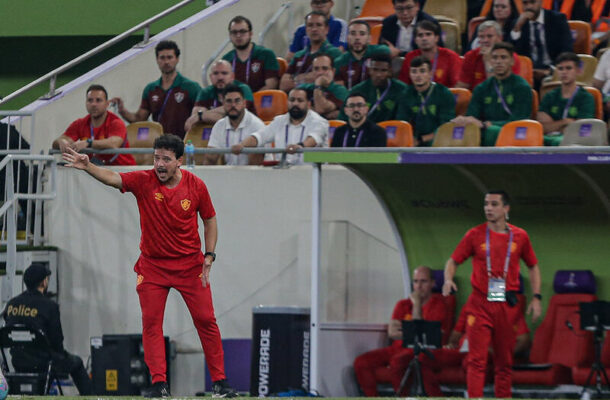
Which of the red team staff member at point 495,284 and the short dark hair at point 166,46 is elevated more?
the short dark hair at point 166,46

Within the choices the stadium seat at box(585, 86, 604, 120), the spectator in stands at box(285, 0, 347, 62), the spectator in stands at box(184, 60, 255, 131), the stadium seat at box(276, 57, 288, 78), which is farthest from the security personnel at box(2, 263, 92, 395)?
the stadium seat at box(585, 86, 604, 120)

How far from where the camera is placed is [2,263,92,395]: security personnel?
10891 mm

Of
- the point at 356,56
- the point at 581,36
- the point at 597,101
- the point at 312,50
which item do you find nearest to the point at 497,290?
the point at 597,101

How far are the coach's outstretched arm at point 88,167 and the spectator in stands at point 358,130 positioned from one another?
12.3 feet

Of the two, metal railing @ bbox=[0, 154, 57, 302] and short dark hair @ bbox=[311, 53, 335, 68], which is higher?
short dark hair @ bbox=[311, 53, 335, 68]

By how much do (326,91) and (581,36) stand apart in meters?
2.89

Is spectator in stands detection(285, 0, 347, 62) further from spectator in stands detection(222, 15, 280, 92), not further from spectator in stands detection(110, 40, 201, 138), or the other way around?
spectator in stands detection(110, 40, 201, 138)

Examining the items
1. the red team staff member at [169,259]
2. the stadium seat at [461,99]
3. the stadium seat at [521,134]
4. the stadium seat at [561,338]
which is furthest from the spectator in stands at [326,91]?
the red team staff member at [169,259]

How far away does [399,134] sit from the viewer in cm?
1138

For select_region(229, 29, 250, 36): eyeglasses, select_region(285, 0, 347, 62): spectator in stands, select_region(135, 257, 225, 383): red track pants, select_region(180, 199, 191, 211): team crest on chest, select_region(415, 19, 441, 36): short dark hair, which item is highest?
select_region(285, 0, 347, 62): spectator in stands

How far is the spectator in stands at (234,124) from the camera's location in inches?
476

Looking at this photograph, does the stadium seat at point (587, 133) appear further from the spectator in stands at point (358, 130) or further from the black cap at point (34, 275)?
the black cap at point (34, 275)

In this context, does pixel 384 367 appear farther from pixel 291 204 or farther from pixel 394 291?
pixel 291 204

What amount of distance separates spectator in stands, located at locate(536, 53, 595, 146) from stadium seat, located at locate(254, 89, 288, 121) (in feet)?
10.0
